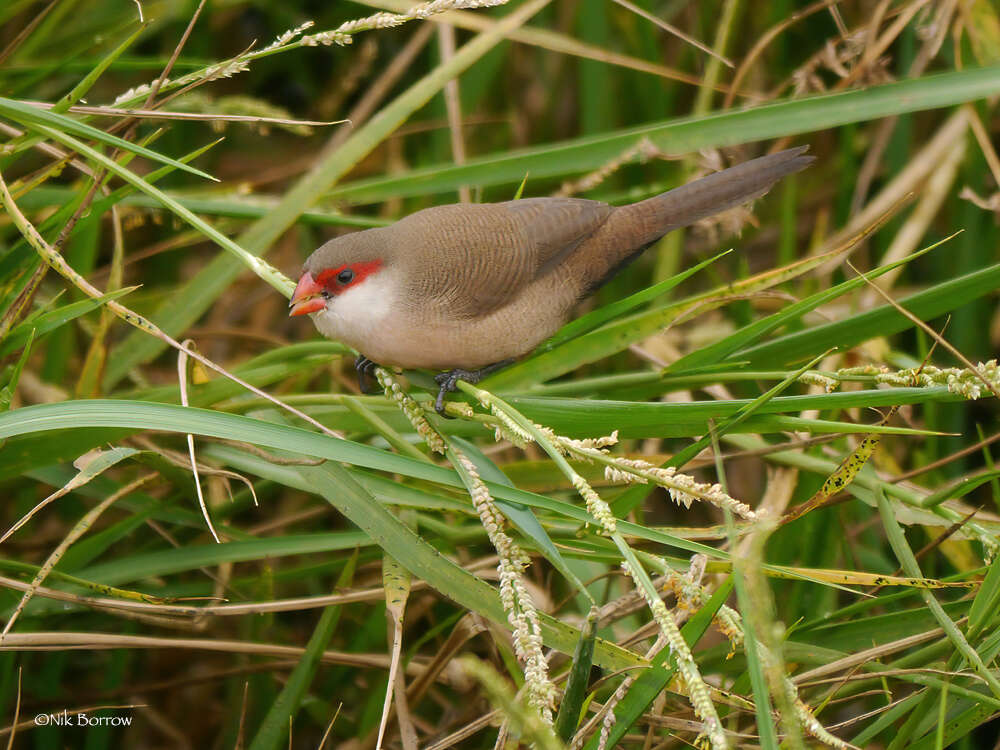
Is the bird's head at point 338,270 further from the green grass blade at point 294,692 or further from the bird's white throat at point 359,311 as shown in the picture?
the green grass blade at point 294,692

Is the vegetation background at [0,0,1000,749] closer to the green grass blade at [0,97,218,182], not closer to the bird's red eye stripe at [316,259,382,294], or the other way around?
the green grass blade at [0,97,218,182]

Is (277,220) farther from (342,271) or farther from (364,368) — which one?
(364,368)

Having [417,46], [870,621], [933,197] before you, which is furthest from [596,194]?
[870,621]

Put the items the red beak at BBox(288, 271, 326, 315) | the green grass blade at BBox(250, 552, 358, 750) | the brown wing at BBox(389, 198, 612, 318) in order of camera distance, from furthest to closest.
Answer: the brown wing at BBox(389, 198, 612, 318)
the red beak at BBox(288, 271, 326, 315)
the green grass blade at BBox(250, 552, 358, 750)

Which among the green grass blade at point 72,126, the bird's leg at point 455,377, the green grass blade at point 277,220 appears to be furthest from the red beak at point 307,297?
the green grass blade at point 72,126

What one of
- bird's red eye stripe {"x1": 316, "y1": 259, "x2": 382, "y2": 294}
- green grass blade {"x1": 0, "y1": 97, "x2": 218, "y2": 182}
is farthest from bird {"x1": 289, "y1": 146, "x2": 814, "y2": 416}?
green grass blade {"x1": 0, "y1": 97, "x2": 218, "y2": 182}

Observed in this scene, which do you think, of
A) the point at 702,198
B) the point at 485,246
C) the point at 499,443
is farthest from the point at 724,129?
the point at 499,443

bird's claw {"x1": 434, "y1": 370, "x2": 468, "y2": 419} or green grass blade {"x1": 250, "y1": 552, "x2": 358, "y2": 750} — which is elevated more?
bird's claw {"x1": 434, "y1": 370, "x2": 468, "y2": 419}
